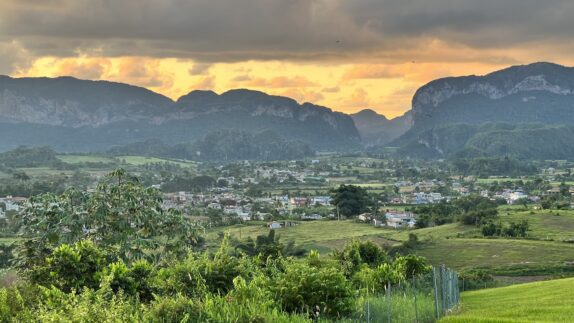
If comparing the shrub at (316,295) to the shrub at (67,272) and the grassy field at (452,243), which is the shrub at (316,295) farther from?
the grassy field at (452,243)

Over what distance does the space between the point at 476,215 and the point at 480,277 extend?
39786mm

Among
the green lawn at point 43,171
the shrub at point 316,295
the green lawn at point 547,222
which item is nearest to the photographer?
the shrub at point 316,295

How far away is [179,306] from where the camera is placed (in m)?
8.98

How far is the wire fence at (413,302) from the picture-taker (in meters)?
11.9

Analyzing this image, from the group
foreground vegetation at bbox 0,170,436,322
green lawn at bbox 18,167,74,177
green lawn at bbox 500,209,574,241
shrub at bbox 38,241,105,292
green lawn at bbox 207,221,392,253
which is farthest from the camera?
green lawn at bbox 18,167,74,177

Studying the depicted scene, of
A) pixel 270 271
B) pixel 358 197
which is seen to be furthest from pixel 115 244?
pixel 358 197

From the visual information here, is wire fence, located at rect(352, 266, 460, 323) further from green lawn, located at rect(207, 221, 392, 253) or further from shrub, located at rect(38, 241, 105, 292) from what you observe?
green lawn, located at rect(207, 221, 392, 253)

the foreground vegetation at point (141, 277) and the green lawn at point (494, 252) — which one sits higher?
the foreground vegetation at point (141, 277)

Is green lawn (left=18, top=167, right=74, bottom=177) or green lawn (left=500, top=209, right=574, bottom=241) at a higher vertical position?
green lawn (left=18, top=167, right=74, bottom=177)

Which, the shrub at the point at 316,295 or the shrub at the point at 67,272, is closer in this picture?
the shrub at the point at 316,295

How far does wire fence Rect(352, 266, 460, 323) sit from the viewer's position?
11.9 meters

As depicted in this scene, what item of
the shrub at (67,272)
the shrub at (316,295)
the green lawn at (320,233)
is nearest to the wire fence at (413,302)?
the shrub at (316,295)

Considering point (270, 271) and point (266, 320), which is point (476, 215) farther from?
point (266, 320)

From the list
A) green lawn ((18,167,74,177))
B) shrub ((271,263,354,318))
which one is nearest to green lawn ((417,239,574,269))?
shrub ((271,263,354,318))
